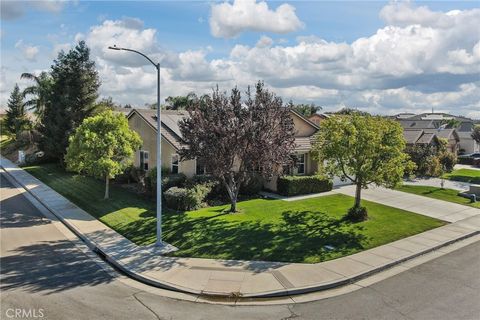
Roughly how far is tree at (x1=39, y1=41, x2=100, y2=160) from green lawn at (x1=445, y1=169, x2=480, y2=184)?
3217 centimetres

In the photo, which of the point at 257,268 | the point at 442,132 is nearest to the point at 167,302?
the point at 257,268

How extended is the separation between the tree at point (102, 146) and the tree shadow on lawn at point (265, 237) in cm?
523

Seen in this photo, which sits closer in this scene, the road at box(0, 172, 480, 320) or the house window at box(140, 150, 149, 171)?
the road at box(0, 172, 480, 320)

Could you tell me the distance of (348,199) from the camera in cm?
2225

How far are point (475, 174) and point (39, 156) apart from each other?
4228cm

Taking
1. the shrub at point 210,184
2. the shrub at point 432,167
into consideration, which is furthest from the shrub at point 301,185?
the shrub at point 432,167

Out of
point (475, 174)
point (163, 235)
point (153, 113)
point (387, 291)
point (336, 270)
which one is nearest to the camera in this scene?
point (387, 291)

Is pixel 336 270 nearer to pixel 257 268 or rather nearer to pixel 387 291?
pixel 387 291

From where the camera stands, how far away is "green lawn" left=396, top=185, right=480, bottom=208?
23359mm

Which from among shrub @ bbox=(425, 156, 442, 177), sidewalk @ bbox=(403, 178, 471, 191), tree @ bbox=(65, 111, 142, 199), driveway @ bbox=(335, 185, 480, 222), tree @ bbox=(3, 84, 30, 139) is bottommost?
driveway @ bbox=(335, 185, 480, 222)

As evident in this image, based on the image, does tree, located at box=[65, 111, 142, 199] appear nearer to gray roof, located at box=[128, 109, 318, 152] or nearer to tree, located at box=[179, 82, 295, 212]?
gray roof, located at box=[128, 109, 318, 152]

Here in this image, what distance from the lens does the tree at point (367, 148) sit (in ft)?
55.9

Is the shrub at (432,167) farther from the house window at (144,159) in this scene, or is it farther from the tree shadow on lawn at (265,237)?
the house window at (144,159)

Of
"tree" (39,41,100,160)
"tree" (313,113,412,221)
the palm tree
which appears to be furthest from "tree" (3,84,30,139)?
"tree" (313,113,412,221)
